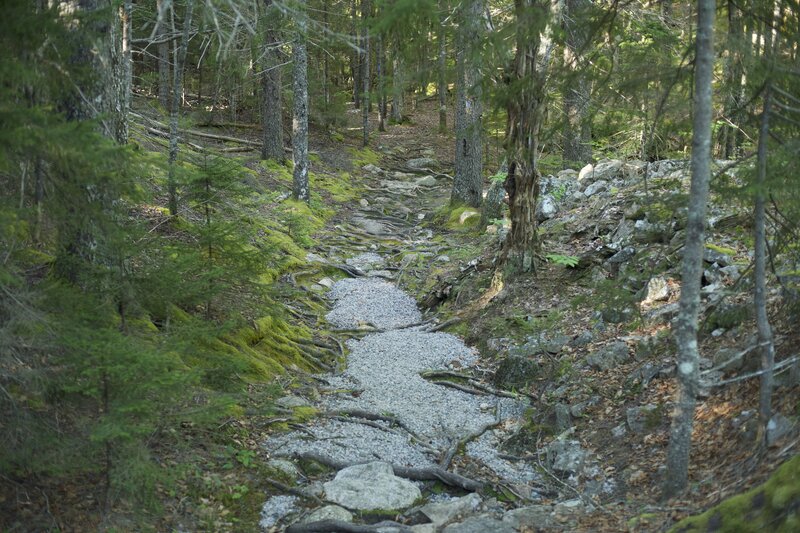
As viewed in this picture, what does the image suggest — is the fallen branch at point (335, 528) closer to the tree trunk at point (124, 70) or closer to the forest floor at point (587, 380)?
the forest floor at point (587, 380)

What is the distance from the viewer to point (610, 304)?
6598 millimetres

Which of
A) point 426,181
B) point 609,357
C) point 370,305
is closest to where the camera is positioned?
point 609,357

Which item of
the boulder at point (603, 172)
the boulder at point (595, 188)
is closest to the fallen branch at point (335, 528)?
the boulder at point (595, 188)

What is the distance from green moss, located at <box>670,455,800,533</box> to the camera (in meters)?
3.43

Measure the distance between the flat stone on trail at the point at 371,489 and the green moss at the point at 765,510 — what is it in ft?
9.18

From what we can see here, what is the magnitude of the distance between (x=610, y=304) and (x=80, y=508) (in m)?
5.16

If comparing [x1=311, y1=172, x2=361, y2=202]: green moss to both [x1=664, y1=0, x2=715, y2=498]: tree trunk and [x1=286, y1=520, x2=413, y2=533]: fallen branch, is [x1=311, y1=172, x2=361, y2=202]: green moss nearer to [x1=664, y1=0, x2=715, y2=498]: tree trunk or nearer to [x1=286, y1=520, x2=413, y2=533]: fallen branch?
[x1=286, y1=520, x2=413, y2=533]: fallen branch

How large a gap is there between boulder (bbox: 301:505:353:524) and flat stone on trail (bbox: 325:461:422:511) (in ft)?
0.48

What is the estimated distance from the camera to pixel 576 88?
762cm

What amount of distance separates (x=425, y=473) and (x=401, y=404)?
6.14 ft

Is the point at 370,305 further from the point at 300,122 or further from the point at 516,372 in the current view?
the point at 300,122

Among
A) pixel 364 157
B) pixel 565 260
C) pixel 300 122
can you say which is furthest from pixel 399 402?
pixel 364 157

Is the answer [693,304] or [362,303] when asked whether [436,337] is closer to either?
[362,303]

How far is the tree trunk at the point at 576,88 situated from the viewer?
5.96 meters
